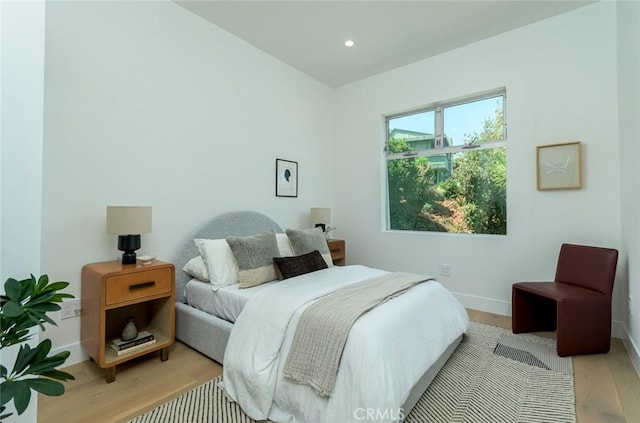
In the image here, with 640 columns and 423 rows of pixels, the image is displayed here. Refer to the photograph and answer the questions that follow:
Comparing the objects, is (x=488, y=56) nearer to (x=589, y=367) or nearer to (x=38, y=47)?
(x=589, y=367)

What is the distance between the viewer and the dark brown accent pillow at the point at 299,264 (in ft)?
8.45

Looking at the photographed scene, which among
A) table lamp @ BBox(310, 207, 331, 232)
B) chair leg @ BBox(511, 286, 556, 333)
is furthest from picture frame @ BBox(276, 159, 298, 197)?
chair leg @ BBox(511, 286, 556, 333)

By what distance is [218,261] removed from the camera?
2.60 meters

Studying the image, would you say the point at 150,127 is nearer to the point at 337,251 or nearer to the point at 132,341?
the point at 132,341

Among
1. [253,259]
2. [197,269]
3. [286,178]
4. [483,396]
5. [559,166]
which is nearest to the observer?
[483,396]

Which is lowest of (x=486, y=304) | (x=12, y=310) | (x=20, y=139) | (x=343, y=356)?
(x=486, y=304)

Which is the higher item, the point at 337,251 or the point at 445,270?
the point at 337,251

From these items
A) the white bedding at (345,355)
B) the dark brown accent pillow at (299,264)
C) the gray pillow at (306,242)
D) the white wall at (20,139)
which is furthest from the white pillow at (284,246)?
the white wall at (20,139)

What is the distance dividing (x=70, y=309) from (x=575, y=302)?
12.2ft

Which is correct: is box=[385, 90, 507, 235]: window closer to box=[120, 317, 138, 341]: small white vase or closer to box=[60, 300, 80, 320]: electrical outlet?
box=[120, 317, 138, 341]: small white vase

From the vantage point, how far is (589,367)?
2.19 metres

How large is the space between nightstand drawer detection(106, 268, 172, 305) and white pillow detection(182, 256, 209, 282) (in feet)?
1.09

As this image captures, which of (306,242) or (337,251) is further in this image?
(337,251)

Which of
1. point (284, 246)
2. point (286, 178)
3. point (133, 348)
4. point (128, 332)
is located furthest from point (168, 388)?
point (286, 178)
